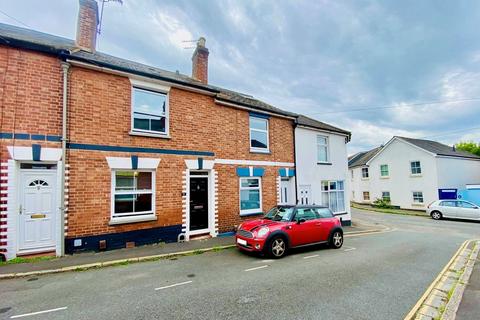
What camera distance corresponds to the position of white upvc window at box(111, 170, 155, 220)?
8.03 metres

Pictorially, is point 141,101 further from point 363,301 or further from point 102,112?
point 363,301

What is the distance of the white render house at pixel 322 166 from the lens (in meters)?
13.7

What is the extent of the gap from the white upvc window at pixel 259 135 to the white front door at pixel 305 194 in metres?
3.27

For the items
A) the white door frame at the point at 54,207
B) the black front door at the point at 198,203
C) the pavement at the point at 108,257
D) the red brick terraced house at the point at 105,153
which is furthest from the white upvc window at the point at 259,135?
the white door frame at the point at 54,207

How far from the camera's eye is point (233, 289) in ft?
15.7

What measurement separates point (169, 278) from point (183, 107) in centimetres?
638

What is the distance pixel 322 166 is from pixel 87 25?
13.3 meters

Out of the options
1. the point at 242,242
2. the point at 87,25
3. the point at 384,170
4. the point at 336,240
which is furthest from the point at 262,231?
the point at 384,170

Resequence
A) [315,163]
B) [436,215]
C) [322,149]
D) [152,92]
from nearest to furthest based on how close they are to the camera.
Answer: [152,92] < [315,163] < [322,149] < [436,215]

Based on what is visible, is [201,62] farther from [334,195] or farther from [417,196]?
[417,196]

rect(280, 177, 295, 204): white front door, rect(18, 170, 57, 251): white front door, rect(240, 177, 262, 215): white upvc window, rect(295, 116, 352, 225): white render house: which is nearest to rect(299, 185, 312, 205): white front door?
rect(295, 116, 352, 225): white render house

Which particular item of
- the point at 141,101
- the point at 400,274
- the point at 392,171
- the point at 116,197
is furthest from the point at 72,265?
the point at 392,171

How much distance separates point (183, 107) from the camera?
962 centimetres

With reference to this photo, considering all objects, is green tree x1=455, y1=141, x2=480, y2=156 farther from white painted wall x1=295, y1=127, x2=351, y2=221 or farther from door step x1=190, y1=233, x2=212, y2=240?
door step x1=190, y1=233, x2=212, y2=240
